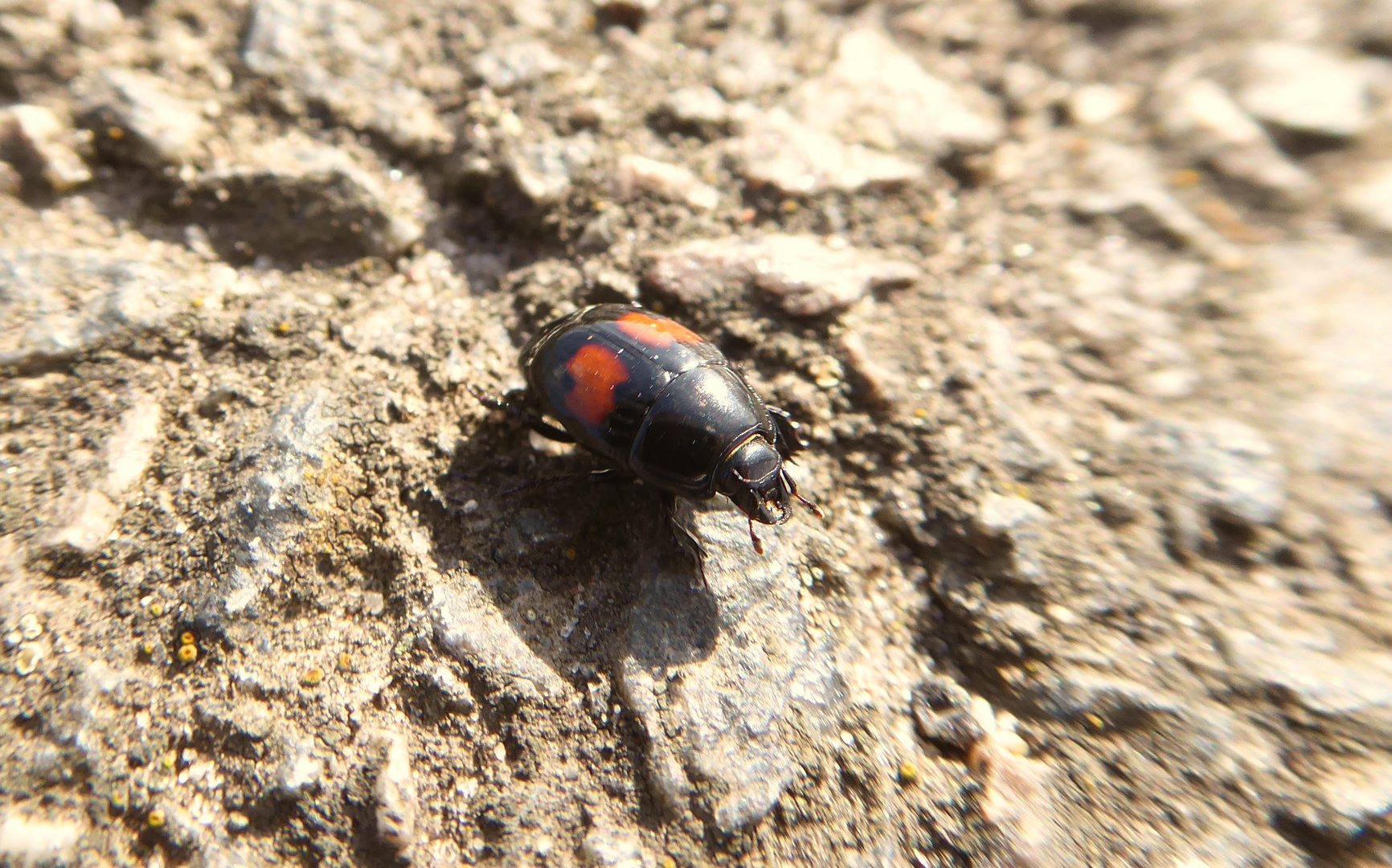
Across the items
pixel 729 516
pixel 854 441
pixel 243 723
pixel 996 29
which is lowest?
pixel 243 723

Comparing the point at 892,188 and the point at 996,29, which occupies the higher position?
the point at 996,29

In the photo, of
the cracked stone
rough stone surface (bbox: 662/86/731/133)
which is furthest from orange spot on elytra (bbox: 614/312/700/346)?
the cracked stone

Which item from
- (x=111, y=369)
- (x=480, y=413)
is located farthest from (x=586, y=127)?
(x=111, y=369)

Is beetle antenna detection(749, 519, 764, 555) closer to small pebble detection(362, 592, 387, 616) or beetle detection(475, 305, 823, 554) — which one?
beetle detection(475, 305, 823, 554)

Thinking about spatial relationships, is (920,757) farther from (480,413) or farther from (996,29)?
(996,29)

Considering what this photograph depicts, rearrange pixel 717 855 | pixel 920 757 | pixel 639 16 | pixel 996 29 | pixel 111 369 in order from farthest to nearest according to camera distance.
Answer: pixel 996 29, pixel 639 16, pixel 111 369, pixel 920 757, pixel 717 855

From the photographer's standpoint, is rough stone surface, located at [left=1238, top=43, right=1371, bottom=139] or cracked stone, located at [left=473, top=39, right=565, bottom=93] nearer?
cracked stone, located at [left=473, top=39, right=565, bottom=93]
